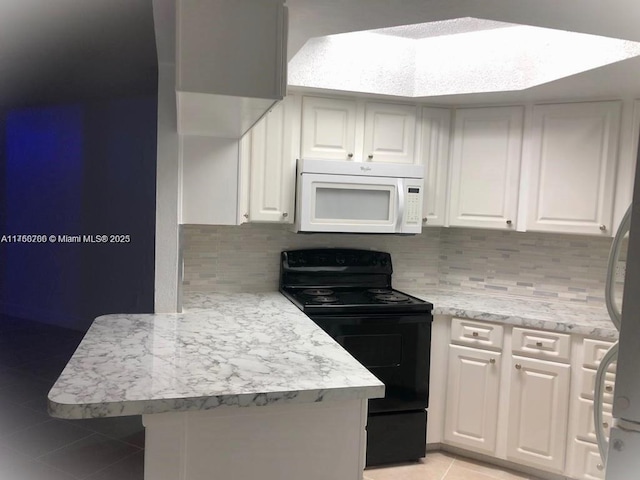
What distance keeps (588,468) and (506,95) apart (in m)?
2.06

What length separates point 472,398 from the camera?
2.87 meters

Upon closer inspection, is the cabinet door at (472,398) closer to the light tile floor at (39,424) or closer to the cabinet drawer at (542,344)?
the cabinet drawer at (542,344)

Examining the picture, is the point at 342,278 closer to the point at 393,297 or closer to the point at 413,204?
the point at 393,297

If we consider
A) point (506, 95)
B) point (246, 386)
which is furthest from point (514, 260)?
point (246, 386)

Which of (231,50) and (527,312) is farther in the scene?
(527,312)

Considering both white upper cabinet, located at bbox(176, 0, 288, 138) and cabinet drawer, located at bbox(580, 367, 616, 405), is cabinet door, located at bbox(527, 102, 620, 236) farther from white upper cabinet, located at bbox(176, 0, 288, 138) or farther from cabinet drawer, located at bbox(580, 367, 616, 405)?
white upper cabinet, located at bbox(176, 0, 288, 138)

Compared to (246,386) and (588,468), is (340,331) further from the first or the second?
(588,468)

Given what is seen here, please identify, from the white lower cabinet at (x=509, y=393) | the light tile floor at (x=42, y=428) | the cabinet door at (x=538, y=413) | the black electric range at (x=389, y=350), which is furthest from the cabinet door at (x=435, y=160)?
the light tile floor at (x=42, y=428)

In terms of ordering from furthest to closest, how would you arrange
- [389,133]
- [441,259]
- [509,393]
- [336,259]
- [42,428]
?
[441,259]
[336,259]
[389,133]
[509,393]
[42,428]

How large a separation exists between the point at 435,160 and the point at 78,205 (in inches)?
82.2

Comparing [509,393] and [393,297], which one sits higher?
[393,297]

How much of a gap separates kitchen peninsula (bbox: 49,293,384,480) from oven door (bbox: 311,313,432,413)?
2.84 ft

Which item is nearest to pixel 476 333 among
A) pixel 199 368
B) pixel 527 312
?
pixel 527 312

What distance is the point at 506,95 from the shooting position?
2.83 meters
